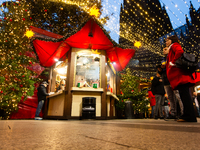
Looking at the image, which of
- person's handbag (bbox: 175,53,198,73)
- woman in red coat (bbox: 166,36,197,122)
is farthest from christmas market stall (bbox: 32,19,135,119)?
person's handbag (bbox: 175,53,198,73)

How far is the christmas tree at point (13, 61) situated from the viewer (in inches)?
255

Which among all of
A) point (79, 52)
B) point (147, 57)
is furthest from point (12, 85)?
point (147, 57)

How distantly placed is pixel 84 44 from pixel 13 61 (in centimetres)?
367

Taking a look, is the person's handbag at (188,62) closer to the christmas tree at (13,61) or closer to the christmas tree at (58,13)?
the christmas tree at (13,61)

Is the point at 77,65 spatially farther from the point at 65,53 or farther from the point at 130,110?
the point at 130,110

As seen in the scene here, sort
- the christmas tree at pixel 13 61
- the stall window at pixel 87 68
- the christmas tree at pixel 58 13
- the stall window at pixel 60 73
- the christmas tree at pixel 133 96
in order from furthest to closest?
the christmas tree at pixel 58 13 → the christmas tree at pixel 133 96 → the stall window at pixel 60 73 → the christmas tree at pixel 13 61 → the stall window at pixel 87 68

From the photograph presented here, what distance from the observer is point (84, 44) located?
6039mm

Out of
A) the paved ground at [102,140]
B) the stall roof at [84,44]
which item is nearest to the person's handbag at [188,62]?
the paved ground at [102,140]

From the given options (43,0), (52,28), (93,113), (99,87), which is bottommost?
(93,113)

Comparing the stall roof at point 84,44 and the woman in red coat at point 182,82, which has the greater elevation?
the stall roof at point 84,44

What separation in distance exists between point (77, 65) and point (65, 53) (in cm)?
111

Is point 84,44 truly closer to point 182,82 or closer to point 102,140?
point 182,82

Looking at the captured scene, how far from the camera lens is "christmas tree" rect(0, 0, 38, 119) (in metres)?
6.48

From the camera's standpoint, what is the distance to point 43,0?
37.4 feet
